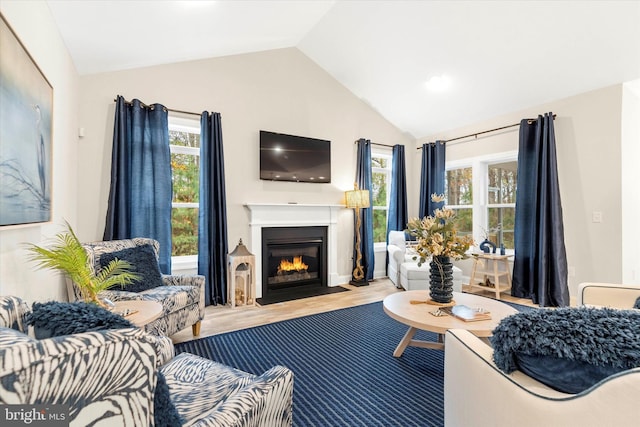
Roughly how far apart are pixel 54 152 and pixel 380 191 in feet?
14.6

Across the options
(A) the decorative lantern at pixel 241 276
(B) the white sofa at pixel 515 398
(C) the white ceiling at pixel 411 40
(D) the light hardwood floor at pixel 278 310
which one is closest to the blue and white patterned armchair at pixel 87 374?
(B) the white sofa at pixel 515 398

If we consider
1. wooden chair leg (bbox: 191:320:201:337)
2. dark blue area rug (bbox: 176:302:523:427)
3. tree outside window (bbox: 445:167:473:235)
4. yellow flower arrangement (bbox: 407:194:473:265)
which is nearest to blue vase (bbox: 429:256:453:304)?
yellow flower arrangement (bbox: 407:194:473:265)

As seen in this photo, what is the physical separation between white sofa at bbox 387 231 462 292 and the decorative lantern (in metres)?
1.94

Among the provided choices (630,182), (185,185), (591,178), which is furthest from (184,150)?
(630,182)

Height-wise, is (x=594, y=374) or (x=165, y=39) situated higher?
(x=165, y=39)

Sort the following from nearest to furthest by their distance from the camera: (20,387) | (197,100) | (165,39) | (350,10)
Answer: (20,387) < (165,39) < (350,10) < (197,100)

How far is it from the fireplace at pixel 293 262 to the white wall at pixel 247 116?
325 mm

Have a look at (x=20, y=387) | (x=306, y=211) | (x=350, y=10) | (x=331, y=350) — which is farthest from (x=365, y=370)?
(x=350, y=10)

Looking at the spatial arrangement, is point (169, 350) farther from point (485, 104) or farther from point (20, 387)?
point (485, 104)

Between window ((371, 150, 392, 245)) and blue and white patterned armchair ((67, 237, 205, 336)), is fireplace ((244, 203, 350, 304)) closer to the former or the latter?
window ((371, 150, 392, 245))

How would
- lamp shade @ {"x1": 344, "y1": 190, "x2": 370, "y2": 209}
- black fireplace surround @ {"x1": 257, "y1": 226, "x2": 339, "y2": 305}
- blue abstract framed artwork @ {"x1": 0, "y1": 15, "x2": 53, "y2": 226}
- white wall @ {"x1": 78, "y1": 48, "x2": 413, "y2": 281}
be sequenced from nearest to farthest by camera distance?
blue abstract framed artwork @ {"x1": 0, "y1": 15, "x2": 53, "y2": 226} < white wall @ {"x1": 78, "y1": 48, "x2": 413, "y2": 281} < black fireplace surround @ {"x1": 257, "y1": 226, "x2": 339, "y2": 305} < lamp shade @ {"x1": 344, "y1": 190, "x2": 370, "y2": 209}

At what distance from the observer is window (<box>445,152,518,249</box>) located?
178 inches

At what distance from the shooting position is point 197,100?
3777 mm

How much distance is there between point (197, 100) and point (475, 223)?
168 inches
